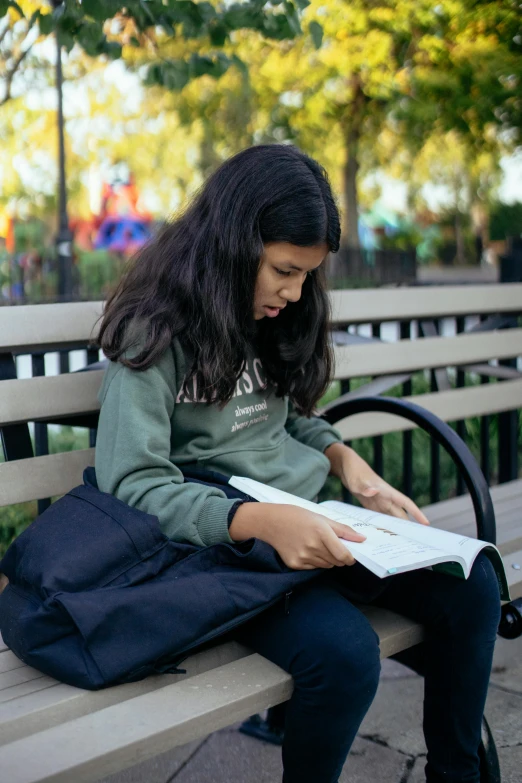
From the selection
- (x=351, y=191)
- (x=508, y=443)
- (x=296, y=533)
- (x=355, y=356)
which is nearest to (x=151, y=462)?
(x=296, y=533)

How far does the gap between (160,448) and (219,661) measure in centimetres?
42

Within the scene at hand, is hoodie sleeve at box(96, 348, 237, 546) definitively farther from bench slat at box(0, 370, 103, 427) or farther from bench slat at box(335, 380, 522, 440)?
bench slat at box(335, 380, 522, 440)

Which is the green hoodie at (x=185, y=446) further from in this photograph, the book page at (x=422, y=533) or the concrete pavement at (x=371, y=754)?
the concrete pavement at (x=371, y=754)

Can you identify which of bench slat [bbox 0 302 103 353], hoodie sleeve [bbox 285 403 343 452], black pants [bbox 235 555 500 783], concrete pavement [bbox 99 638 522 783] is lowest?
concrete pavement [bbox 99 638 522 783]

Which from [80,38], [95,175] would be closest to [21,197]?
[95,175]

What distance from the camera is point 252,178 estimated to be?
1961mm

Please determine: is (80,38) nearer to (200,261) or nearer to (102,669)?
(200,261)

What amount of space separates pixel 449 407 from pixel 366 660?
5.38 feet

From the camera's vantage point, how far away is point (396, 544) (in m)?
1.76

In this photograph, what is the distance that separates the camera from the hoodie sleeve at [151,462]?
67.8 inches

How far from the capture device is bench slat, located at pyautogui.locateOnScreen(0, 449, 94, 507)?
205cm

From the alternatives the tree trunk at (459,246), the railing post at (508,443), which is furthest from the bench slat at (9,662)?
the tree trunk at (459,246)

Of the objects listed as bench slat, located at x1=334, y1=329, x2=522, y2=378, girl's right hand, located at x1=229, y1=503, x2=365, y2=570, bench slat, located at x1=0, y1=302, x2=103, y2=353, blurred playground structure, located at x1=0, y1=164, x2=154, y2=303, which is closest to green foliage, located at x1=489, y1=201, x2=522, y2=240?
blurred playground structure, located at x1=0, y1=164, x2=154, y2=303

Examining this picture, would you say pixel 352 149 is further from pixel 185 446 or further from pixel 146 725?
pixel 146 725
